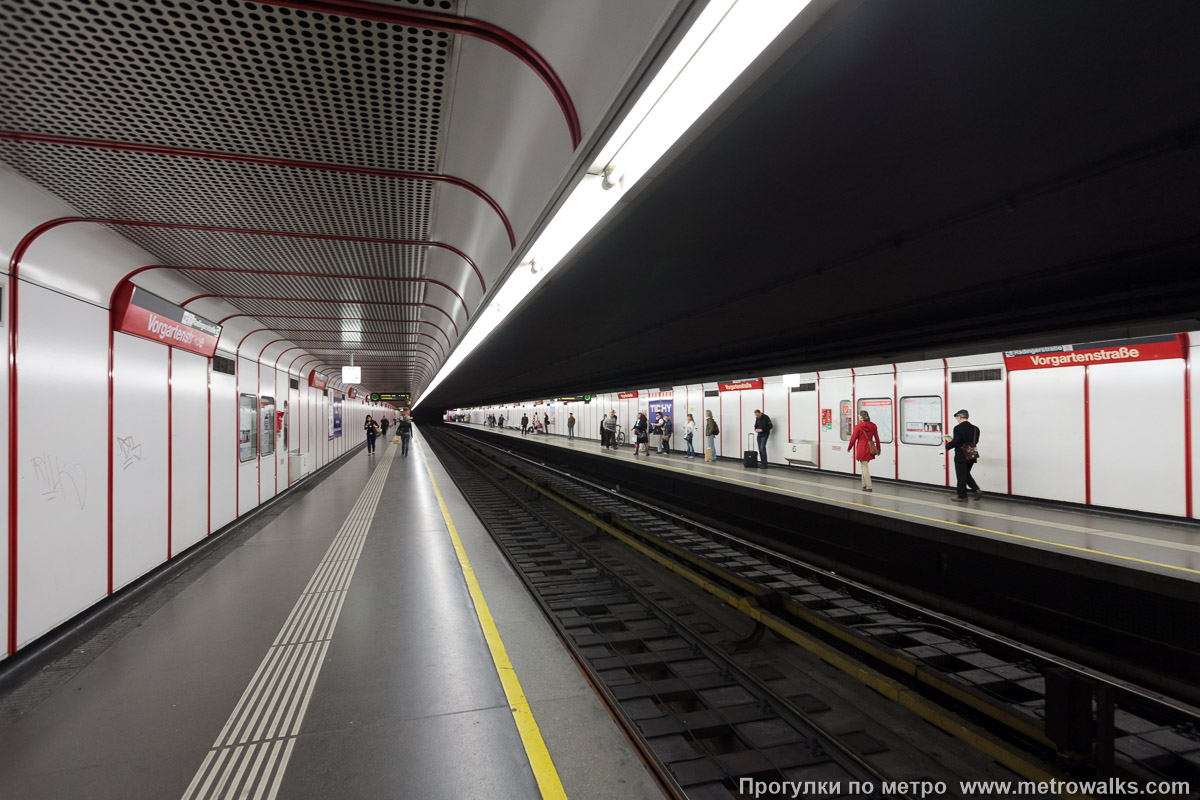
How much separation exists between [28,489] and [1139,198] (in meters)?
6.96

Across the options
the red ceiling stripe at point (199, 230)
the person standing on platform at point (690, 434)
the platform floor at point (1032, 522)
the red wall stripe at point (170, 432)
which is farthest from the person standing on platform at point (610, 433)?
the red ceiling stripe at point (199, 230)

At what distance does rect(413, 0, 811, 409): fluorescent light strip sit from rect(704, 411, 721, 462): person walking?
1314 cm

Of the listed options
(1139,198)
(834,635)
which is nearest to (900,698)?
(834,635)

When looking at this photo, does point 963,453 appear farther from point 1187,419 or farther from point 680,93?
point 680,93

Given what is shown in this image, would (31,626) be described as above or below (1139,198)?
below

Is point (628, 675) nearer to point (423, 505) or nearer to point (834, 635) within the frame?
point (834, 635)

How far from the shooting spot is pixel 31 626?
3.67 m

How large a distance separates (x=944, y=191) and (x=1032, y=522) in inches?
251

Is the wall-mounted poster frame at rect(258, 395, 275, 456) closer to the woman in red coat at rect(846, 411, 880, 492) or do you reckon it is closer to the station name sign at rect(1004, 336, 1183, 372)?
the woman in red coat at rect(846, 411, 880, 492)

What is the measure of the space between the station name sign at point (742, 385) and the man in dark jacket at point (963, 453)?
5633mm

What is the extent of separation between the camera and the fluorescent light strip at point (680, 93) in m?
1.41

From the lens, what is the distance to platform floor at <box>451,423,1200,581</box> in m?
5.54

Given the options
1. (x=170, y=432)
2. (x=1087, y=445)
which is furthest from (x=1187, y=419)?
(x=170, y=432)

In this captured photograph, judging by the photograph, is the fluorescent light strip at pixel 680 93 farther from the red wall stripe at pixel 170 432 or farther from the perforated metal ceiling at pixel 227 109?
the red wall stripe at pixel 170 432
